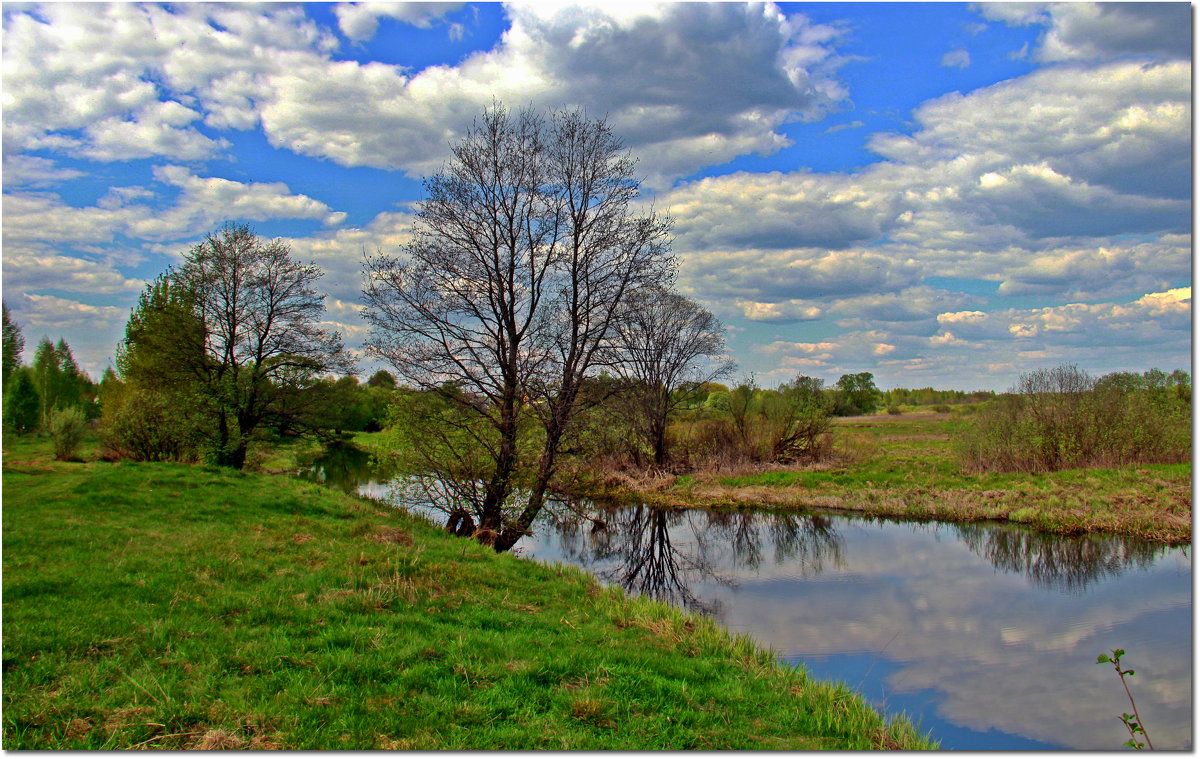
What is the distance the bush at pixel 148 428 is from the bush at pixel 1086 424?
34.7m

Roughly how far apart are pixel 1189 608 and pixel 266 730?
1756 centimetres

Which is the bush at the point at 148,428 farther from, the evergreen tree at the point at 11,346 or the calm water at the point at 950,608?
the evergreen tree at the point at 11,346

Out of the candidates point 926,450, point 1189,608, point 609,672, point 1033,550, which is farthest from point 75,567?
point 926,450

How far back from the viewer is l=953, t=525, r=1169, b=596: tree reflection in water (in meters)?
15.7

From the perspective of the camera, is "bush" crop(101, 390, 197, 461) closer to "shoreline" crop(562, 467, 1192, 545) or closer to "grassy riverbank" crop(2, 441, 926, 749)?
"grassy riverbank" crop(2, 441, 926, 749)

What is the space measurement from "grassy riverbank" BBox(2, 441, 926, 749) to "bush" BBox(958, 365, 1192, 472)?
79.9 ft

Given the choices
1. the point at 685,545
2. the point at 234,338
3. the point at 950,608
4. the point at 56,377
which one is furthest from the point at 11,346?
the point at 950,608

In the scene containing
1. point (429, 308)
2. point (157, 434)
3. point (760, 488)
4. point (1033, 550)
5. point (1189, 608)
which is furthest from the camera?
point (760, 488)

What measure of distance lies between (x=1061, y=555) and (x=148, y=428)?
3158cm

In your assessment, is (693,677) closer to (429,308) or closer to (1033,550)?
(429,308)

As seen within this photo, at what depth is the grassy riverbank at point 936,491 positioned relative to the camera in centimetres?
1931

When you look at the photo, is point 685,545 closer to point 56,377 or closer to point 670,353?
point 670,353

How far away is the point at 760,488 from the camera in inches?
1139

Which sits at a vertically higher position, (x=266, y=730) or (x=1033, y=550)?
(x=266, y=730)
